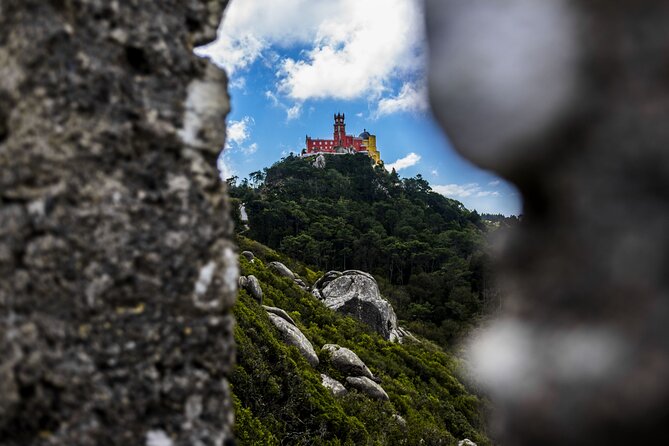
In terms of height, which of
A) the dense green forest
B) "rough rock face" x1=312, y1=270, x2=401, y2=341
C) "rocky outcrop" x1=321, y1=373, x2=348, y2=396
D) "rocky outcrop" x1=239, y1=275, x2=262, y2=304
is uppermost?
the dense green forest

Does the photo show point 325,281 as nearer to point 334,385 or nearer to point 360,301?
point 360,301

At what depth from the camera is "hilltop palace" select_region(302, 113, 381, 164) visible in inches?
3260

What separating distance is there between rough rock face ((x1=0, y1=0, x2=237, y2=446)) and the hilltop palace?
80451mm

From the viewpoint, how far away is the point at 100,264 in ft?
5.08

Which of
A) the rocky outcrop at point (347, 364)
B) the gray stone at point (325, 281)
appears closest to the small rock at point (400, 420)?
the rocky outcrop at point (347, 364)

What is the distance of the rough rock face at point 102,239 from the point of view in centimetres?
150

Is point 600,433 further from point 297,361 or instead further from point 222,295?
point 297,361

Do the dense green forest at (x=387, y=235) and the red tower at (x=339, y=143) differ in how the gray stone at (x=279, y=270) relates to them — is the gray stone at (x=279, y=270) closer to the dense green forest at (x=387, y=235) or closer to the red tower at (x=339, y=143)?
the dense green forest at (x=387, y=235)

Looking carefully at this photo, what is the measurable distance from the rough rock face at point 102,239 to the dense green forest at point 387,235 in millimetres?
34731

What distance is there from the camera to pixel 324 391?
10.7m

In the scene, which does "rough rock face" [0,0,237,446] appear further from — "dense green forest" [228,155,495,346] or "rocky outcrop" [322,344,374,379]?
"dense green forest" [228,155,495,346]

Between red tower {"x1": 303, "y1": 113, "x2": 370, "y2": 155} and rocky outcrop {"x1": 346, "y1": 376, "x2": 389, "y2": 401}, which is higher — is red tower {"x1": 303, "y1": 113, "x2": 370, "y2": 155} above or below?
above

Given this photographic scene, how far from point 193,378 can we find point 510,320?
3.75 ft

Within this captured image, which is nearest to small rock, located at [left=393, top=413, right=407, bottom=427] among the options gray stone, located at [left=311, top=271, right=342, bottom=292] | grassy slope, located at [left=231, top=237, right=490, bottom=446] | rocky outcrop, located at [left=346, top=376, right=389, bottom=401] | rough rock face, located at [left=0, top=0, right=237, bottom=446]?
grassy slope, located at [left=231, top=237, right=490, bottom=446]
